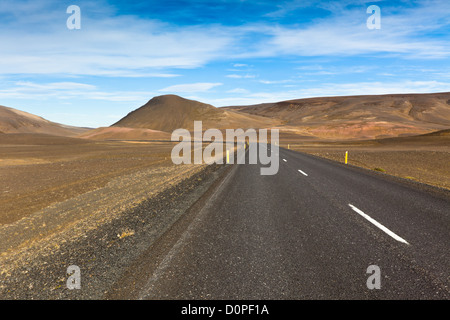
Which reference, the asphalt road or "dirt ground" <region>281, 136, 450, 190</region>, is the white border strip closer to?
the asphalt road

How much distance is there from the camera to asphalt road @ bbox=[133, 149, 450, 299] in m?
3.62

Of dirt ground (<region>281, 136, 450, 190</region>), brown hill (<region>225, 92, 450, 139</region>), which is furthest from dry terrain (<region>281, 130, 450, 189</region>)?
brown hill (<region>225, 92, 450, 139</region>)

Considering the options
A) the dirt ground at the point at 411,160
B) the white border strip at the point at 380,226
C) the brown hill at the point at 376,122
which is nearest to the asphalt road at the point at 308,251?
the white border strip at the point at 380,226

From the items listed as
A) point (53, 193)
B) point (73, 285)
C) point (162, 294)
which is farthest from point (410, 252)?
point (53, 193)

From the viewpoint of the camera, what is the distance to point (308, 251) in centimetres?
480

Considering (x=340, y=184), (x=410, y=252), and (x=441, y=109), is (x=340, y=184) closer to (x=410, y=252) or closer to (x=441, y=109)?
(x=410, y=252)

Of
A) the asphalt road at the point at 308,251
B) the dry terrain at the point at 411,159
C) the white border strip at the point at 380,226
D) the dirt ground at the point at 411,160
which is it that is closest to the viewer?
the asphalt road at the point at 308,251

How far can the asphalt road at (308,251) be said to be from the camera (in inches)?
143

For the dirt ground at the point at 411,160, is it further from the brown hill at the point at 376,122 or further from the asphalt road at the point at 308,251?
the brown hill at the point at 376,122

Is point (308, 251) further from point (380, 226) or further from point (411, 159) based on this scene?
Result: point (411, 159)

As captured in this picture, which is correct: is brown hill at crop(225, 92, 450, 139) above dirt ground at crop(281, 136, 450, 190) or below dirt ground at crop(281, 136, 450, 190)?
above

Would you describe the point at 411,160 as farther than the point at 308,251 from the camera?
Yes

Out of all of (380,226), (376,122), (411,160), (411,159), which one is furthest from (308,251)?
(376,122)

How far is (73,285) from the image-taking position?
3.82 m
